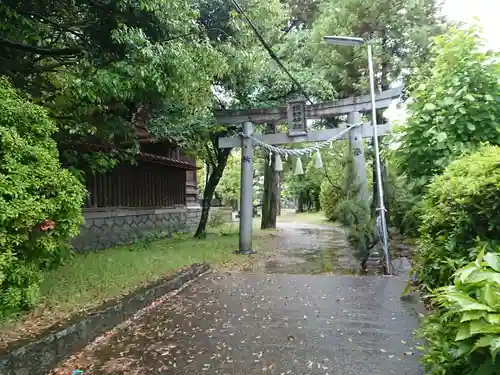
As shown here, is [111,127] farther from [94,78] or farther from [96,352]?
[96,352]

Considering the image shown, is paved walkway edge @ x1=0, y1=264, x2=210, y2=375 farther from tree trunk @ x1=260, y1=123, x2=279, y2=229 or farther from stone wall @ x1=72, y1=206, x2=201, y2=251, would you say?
tree trunk @ x1=260, y1=123, x2=279, y2=229

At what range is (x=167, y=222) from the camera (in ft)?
43.1

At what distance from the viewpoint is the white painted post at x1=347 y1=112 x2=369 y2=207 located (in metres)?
8.22

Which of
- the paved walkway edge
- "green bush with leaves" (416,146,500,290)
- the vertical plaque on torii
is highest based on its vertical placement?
the vertical plaque on torii

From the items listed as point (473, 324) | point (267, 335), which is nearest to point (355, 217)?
point (267, 335)

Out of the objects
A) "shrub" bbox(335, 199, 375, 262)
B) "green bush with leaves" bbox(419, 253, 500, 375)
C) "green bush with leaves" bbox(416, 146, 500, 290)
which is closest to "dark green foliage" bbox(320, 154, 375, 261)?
"shrub" bbox(335, 199, 375, 262)

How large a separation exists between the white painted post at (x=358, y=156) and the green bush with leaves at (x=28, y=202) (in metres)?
6.00

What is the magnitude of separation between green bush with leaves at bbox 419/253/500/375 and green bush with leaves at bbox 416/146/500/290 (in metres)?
0.81

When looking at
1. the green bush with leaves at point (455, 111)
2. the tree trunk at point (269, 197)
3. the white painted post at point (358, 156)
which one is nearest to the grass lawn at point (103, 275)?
the white painted post at point (358, 156)

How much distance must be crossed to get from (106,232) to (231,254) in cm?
341

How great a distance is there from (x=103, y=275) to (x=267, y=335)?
2.97m

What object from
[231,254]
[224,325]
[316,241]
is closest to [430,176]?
[224,325]

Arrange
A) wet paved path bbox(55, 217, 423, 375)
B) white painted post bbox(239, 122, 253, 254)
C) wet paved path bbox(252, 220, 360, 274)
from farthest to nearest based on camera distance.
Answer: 1. white painted post bbox(239, 122, 253, 254)
2. wet paved path bbox(252, 220, 360, 274)
3. wet paved path bbox(55, 217, 423, 375)

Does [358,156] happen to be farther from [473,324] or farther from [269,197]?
[269,197]
